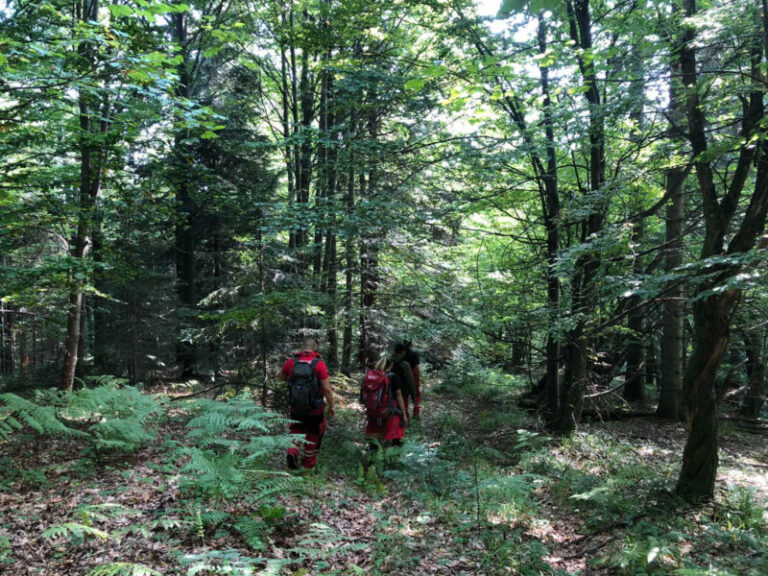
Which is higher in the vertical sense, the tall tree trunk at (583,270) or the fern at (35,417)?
the tall tree trunk at (583,270)

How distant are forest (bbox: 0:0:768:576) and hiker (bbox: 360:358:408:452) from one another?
45 mm

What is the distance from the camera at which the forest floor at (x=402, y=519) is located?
3.58 meters

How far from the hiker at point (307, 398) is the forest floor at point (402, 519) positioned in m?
0.38

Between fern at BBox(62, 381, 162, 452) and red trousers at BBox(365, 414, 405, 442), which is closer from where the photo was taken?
fern at BBox(62, 381, 162, 452)

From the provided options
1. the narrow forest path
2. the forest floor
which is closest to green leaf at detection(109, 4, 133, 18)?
the forest floor

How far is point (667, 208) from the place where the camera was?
1010 centimetres

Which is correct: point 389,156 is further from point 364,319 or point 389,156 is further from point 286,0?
point 286,0

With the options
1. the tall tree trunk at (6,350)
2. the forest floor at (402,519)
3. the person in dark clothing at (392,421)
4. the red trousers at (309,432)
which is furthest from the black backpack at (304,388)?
the tall tree trunk at (6,350)

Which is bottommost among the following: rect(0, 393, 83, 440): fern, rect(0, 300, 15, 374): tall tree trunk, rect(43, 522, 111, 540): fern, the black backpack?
rect(0, 300, 15, 374): tall tree trunk

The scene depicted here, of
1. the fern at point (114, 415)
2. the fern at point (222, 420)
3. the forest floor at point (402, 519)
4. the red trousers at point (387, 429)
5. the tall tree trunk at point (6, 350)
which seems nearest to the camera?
the forest floor at point (402, 519)

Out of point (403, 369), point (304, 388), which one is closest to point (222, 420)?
point (304, 388)

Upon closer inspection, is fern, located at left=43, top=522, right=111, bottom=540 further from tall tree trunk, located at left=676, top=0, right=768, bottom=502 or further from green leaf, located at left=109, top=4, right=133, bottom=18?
tall tree trunk, located at left=676, top=0, right=768, bottom=502

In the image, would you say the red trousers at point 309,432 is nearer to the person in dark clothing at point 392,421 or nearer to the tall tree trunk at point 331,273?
the person in dark clothing at point 392,421

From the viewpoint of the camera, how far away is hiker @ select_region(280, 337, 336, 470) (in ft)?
20.4
